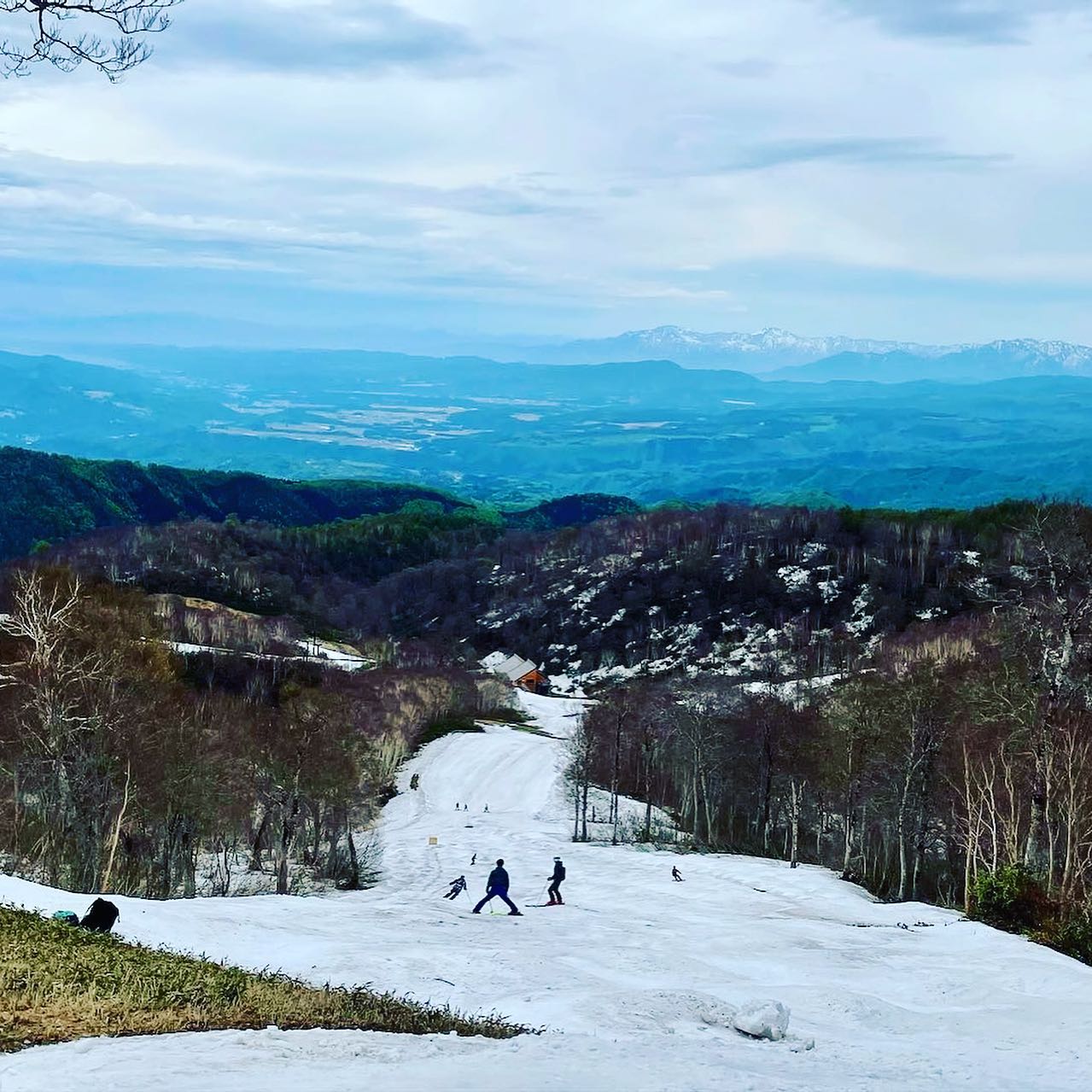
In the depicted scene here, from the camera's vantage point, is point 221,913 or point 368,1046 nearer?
point 368,1046

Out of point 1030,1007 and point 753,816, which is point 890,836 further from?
point 1030,1007

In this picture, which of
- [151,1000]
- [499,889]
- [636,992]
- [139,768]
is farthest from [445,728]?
[151,1000]

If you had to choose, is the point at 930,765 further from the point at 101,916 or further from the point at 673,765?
the point at 101,916

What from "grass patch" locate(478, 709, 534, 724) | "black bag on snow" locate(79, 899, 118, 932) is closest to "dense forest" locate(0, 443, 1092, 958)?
"black bag on snow" locate(79, 899, 118, 932)

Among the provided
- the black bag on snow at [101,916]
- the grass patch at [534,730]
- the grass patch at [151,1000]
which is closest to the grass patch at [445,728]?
the grass patch at [534,730]

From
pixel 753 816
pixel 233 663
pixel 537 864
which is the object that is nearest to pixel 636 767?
pixel 753 816

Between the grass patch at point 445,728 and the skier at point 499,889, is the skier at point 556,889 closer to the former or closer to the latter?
the skier at point 499,889
